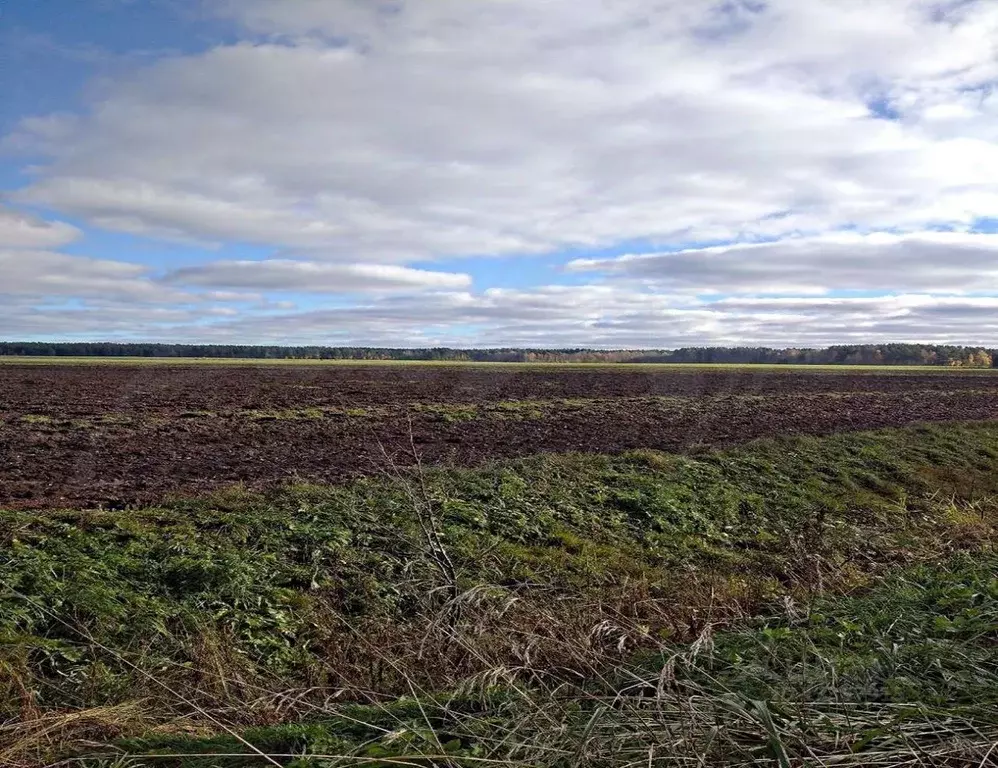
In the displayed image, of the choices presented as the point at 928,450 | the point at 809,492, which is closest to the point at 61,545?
the point at 809,492

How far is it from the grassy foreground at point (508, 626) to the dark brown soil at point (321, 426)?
5.68 feet

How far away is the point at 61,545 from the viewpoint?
8.37m

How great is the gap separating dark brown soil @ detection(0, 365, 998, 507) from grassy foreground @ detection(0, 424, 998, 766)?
1.73 metres

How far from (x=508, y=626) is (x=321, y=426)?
17.4 metres

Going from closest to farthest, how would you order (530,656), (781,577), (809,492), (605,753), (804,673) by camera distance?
(605,753) → (804,673) → (530,656) → (781,577) → (809,492)

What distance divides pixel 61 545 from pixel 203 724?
199 inches

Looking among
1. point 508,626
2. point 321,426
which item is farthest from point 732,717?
point 321,426

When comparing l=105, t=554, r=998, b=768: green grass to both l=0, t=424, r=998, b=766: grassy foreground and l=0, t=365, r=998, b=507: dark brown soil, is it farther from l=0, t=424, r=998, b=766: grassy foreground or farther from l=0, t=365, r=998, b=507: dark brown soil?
l=0, t=365, r=998, b=507: dark brown soil

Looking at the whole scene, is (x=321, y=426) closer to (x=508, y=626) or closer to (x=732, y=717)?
(x=508, y=626)

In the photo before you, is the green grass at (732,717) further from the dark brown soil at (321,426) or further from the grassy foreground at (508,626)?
the dark brown soil at (321,426)

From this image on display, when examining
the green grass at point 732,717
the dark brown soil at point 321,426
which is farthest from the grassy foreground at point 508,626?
the dark brown soil at point 321,426

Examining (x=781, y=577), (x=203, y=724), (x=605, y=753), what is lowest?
(x=781, y=577)

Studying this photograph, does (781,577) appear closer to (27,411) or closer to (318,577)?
(318,577)

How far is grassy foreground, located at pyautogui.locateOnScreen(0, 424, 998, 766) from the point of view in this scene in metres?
3.56
